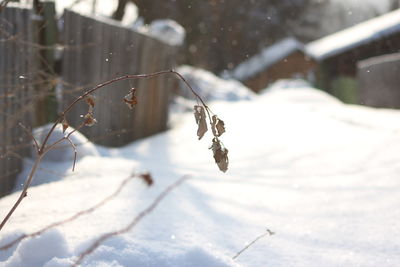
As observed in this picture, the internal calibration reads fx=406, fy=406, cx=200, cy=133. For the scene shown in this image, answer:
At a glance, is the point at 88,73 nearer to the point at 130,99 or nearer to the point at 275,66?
the point at 130,99

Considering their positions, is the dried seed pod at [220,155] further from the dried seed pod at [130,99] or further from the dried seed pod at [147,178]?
the dried seed pod at [147,178]

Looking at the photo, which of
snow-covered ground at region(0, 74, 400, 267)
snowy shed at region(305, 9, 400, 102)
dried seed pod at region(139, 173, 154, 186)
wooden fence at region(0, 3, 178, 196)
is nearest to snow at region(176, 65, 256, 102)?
wooden fence at region(0, 3, 178, 196)

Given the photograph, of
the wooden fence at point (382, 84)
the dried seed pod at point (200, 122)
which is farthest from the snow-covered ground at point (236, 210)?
the wooden fence at point (382, 84)

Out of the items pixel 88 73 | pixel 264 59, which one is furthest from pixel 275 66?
pixel 88 73

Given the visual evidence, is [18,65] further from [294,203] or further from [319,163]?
[319,163]

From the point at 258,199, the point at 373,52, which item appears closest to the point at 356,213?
the point at 258,199

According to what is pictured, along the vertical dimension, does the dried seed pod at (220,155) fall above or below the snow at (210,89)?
above
